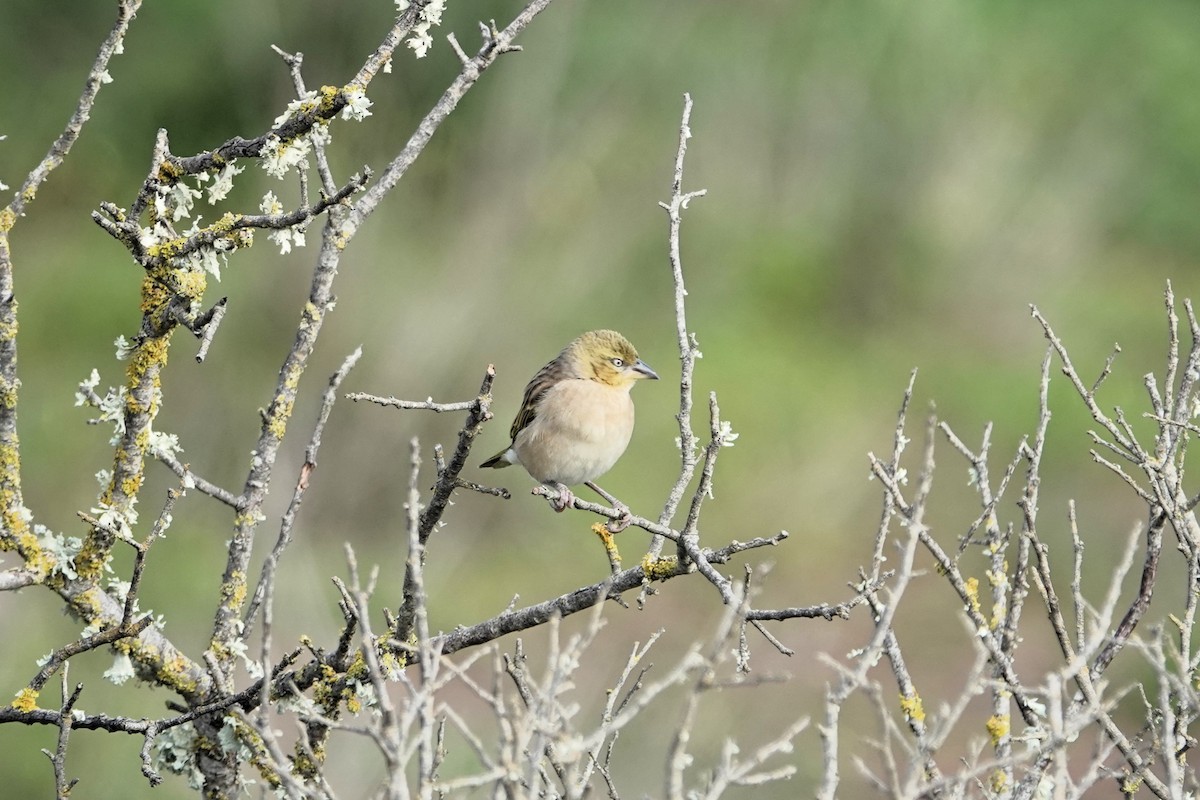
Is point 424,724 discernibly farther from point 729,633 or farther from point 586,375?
point 586,375

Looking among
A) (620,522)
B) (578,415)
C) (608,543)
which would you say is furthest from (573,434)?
(608,543)

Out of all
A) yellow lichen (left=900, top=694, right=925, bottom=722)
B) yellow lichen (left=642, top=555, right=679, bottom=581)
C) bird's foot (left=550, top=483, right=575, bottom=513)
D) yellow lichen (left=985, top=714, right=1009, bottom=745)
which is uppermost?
bird's foot (left=550, top=483, right=575, bottom=513)

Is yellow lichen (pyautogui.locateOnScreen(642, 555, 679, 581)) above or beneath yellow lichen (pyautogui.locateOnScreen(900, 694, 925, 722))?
above

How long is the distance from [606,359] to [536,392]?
291 mm

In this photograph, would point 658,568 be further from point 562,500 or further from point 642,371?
point 642,371

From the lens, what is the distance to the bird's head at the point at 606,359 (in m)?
5.25

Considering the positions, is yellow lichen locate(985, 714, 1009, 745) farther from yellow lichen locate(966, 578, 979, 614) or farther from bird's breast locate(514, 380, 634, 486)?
bird's breast locate(514, 380, 634, 486)

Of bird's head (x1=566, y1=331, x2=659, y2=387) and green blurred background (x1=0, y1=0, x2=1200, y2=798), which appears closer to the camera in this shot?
bird's head (x1=566, y1=331, x2=659, y2=387)

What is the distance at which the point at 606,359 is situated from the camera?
17.3ft

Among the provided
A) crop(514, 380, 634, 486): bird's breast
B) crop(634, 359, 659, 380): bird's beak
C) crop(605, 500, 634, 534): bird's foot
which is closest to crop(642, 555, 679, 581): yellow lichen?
crop(605, 500, 634, 534): bird's foot

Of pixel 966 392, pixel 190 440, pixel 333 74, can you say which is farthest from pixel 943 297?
pixel 190 440

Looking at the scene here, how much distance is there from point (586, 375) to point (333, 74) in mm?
5572

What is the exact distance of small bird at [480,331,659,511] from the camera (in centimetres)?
493

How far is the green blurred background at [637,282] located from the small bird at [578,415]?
4.88 feet
